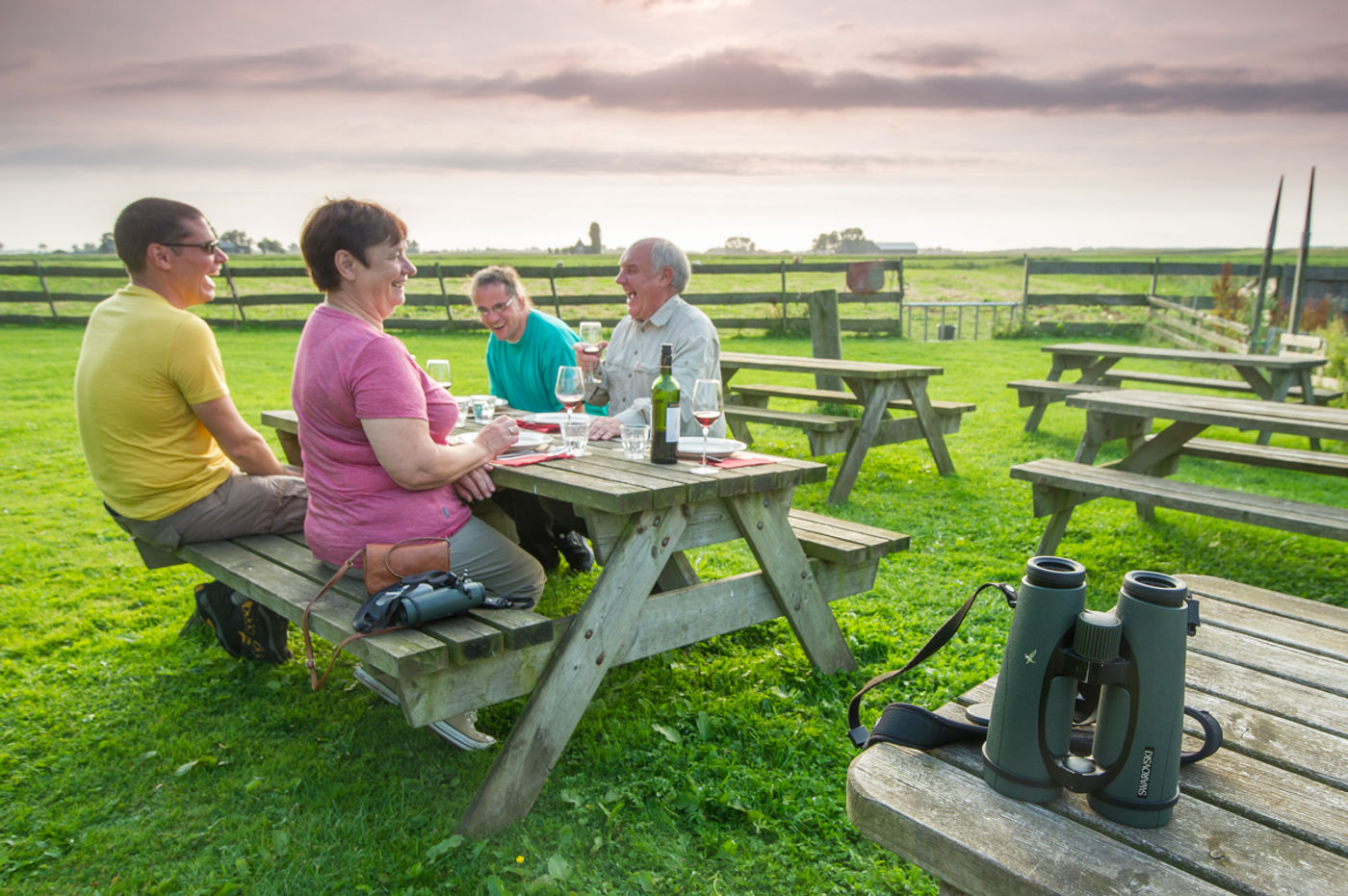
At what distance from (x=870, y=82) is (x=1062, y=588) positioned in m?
31.1

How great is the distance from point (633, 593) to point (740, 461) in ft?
2.10

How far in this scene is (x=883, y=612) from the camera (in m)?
3.94

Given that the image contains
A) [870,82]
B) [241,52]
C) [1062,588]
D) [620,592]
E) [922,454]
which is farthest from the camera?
[870,82]

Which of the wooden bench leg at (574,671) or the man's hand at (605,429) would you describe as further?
the man's hand at (605,429)

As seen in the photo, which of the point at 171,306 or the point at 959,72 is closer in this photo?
the point at 171,306

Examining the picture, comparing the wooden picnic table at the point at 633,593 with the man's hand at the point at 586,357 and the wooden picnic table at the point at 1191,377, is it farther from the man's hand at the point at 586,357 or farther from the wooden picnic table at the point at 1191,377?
the wooden picnic table at the point at 1191,377

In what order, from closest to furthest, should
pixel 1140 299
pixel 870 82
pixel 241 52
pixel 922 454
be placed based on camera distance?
pixel 922 454, pixel 1140 299, pixel 241 52, pixel 870 82

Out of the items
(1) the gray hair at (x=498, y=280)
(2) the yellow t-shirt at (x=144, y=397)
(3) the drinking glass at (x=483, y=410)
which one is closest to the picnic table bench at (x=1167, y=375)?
(1) the gray hair at (x=498, y=280)

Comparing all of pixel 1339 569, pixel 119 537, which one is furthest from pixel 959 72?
pixel 119 537

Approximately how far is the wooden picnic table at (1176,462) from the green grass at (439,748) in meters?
0.45

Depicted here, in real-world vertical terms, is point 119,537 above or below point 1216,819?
below

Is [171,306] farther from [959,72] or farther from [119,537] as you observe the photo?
[959,72]

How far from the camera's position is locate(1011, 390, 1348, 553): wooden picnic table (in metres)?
3.86

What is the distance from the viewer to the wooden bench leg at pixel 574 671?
93.5 inches
